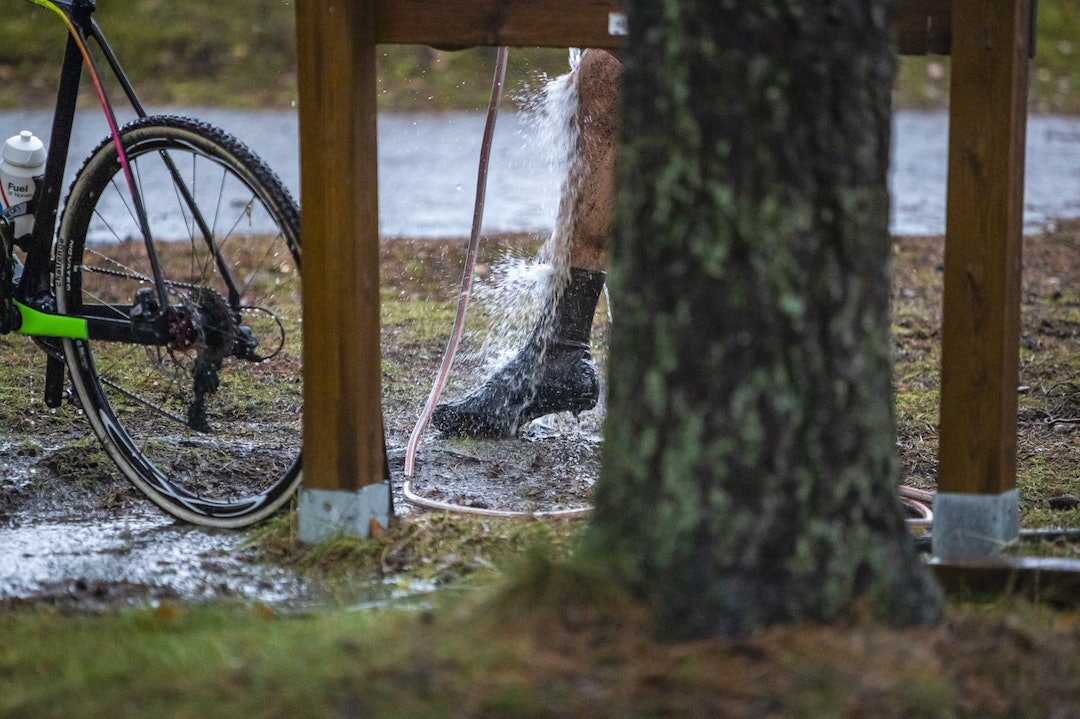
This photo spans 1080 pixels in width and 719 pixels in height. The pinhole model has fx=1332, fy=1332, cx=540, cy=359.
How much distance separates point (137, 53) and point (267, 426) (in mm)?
9372

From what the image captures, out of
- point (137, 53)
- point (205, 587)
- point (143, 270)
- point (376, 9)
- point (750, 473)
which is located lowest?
point (205, 587)

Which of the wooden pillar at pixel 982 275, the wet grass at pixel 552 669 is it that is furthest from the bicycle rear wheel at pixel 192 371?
the wooden pillar at pixel 982 275

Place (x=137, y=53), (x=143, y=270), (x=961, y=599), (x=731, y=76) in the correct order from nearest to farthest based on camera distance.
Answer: (x=731, y=76), (x=961, y=599), (x=143, y=270), (x=137, y=53)

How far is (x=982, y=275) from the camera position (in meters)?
2.81

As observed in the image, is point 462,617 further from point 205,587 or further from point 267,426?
point 267,426

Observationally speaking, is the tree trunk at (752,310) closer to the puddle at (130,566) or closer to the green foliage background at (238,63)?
the puddle at (130,566)

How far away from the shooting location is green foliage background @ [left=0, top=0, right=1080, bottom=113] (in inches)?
460

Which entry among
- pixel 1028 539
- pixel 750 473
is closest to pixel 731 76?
pixel 750 473

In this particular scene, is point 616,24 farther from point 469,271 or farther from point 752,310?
point 469,271

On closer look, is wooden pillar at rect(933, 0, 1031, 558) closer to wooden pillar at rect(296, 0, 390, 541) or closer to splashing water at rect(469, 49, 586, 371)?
wooden pillar at rect(296, 0, 390, 541)

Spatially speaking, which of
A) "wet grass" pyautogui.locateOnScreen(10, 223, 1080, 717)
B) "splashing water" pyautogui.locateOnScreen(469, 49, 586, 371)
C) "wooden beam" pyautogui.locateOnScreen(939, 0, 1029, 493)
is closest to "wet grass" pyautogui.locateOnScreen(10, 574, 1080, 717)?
"wet grass" pyautogui.locateOnScreen(10, 223, 1080, 717)

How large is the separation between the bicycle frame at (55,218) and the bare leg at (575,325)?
120cm

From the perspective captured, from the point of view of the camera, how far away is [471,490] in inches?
150

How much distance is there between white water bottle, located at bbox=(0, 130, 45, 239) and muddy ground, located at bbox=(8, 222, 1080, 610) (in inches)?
27.3
